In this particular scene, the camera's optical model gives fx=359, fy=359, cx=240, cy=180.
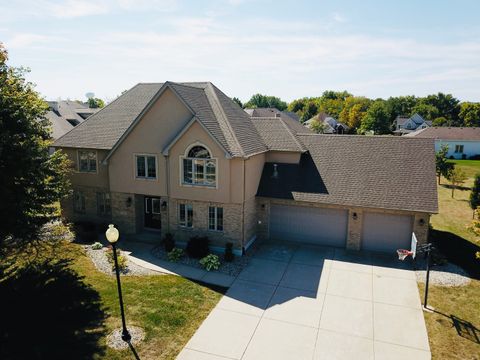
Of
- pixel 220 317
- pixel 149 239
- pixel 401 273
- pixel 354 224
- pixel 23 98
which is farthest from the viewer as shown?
pixel 149 239

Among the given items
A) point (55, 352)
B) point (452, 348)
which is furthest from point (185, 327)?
point (452, 348)

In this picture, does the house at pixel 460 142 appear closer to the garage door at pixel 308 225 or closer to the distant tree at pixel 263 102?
the garage door at pixel 308 225

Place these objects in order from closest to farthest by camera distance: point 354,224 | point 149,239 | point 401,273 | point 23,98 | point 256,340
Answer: point 256,340 → point 23,98 → point 401,273 → point 354,224 → point 149,239

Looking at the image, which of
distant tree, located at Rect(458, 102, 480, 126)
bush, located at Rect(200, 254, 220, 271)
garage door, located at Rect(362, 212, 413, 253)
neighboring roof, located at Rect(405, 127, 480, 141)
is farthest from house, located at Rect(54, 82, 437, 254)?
distant tree, located at Rect(458, 102, 480, 126)

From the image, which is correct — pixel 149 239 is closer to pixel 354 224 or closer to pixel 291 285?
pixel 291 285

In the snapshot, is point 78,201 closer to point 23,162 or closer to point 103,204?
point 103,204

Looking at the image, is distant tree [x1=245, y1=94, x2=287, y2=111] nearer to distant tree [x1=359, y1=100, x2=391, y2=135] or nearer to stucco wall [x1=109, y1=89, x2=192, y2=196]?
distant tree [x1=359, y1=100, x2=391, y2=135]

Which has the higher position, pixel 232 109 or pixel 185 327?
pixel 232 109

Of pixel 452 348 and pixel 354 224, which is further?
pixel 354 224
